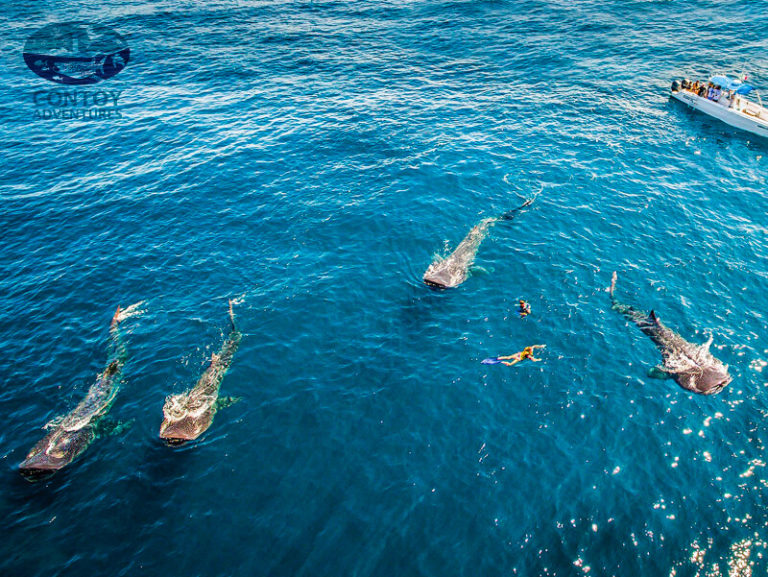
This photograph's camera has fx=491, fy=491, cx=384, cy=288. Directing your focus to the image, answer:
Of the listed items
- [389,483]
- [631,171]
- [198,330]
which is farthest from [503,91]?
[389,483]

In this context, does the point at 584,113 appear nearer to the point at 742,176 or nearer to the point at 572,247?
the point at 742,176

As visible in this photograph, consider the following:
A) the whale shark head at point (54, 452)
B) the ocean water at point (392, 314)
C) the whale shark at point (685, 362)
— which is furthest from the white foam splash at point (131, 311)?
the whale shark at point (685, 362)

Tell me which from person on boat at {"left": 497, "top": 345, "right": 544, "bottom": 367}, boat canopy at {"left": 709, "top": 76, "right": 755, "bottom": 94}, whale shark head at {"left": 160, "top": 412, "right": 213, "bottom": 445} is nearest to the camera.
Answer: whale shark head at {"left": 160, "top": 412, "right": 213, "bottom": 445}

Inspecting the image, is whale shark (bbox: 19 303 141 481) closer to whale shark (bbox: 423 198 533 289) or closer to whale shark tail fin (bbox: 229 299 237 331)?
whale shark tail fin (bbox: 229 299 237 331)

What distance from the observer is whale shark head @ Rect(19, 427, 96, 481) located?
29.5 m

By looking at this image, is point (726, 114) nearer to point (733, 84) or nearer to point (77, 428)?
point (733, 84)

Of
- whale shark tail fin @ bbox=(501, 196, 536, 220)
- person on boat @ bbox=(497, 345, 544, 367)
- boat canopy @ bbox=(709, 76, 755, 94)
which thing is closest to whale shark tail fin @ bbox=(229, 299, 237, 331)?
person on boat @ bbox=(497, 345, 544, 367)

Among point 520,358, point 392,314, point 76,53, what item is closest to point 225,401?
point 392,314

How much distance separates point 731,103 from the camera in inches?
2438

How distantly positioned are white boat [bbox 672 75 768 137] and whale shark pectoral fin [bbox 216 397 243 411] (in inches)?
2594

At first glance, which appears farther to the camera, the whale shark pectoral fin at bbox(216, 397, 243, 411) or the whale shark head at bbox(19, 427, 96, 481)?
the whale shark pectoral fin at bbox(216, 397, 243, 411)

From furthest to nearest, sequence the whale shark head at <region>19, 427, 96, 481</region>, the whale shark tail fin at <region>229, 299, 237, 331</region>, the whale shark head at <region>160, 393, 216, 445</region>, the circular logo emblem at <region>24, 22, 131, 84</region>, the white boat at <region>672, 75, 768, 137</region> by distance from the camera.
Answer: the circular logo emblem at <region>24, 22, 131, 84</region>
the white boat at <region>672, 75, 768, 137</region>
the whale shark tail fin at <region>229, 299, 237, 331</region>
the whale shark head at <region>160, 393, 216, 445</region>
the whale shark head at <region>19, 427, 96, 481</region>

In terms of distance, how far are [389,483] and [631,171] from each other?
1747 inches

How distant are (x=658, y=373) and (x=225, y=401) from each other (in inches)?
1183
